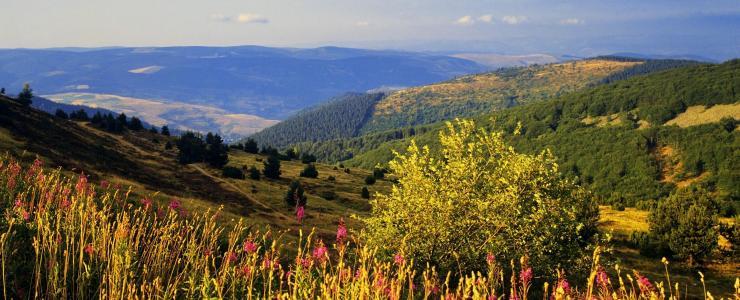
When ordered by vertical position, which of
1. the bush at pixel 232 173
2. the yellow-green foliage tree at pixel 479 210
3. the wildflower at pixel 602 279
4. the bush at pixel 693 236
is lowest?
the bush at pixel 693 236

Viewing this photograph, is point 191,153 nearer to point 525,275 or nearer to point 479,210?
point 479,210

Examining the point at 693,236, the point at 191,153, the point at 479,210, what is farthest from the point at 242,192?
the point at 693,236

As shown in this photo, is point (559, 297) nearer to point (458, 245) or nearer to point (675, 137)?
point (458, 245)

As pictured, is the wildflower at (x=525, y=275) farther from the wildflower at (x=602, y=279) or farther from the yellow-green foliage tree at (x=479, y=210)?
the yellow-green foliage tree at (x=479, y=210)

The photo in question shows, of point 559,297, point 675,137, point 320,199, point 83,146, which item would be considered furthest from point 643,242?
point 675,137

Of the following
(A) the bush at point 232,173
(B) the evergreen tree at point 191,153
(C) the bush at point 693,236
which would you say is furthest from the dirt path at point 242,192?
(C) the bush at point 693,236

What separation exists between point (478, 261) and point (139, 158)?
207 ft

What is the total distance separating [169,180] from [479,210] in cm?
4357

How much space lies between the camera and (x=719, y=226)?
5288 centimetres

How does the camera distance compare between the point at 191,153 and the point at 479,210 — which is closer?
the point at 479,210

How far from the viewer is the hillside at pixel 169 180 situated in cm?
3969

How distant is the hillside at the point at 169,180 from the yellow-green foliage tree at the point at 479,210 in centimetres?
1602

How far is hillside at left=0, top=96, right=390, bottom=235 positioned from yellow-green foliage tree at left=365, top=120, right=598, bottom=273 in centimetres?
1602

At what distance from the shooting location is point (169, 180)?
179ft
